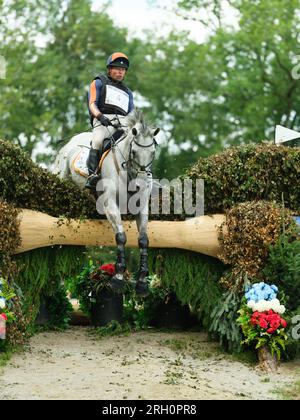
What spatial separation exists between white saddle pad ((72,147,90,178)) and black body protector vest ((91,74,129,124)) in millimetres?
918

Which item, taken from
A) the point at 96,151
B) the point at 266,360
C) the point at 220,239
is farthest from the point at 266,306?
the point at 96,151

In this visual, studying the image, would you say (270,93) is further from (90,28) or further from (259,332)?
(259,332)

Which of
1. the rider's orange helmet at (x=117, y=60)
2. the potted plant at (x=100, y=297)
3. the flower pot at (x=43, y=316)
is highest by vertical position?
the rider's orange helmet at (x=117, y=60)

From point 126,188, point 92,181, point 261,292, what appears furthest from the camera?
point 92,181

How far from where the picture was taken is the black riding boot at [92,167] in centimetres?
900

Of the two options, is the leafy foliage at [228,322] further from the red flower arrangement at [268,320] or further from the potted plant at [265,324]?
the red flower arrangement at [268,320]

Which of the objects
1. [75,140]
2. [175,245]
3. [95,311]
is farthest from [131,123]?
[95,311]

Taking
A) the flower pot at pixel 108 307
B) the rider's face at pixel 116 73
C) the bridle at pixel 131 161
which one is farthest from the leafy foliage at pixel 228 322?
the rider's face at pixel 116 73

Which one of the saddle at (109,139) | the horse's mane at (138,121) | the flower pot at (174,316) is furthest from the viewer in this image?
the flower pot at (174,316)

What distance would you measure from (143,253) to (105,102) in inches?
83.0

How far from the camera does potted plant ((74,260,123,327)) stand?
34.9ft

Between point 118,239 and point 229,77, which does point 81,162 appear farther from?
point 229,77

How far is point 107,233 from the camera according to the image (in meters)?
9.38

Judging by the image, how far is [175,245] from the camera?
9.48m
